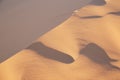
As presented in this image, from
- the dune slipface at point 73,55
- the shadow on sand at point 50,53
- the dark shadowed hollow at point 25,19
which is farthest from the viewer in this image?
the dark shadowed hollow at point 25,19

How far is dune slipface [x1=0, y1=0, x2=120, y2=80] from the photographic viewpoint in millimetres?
2555

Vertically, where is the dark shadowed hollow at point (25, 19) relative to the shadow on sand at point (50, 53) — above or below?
above

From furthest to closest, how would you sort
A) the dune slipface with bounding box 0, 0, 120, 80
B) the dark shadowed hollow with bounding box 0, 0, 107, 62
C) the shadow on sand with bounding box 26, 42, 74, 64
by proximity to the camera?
the dark shadowed hollow with bounding box 0, 0, 107, 62 → the shadow on sand with bounding box 26, 42, 74, 64 → the dune slipface with bounding box 0, 0, 120, 80

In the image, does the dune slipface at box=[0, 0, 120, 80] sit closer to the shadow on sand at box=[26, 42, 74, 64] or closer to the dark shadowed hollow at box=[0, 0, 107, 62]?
the shadow on sand at box=[26, 42, 74, 64]

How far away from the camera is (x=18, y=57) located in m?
2.82

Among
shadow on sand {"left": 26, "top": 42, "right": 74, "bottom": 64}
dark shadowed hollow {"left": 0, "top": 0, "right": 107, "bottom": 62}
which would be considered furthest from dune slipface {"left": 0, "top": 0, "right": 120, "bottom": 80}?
dark shadowed hollow {"left": 0, "top": 0, "right": 107, "bottom": 62}

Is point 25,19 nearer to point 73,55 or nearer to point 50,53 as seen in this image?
point 50,53

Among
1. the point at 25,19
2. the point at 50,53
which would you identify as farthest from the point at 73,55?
the point at 25,19

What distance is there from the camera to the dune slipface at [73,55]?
8.38 feet

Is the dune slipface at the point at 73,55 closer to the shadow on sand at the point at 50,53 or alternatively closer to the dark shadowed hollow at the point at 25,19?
the shadow on sand at the point at 50,53

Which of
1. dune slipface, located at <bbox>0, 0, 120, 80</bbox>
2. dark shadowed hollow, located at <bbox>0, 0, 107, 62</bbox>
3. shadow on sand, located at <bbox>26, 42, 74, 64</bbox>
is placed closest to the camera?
dune slipface, located at <bbox>0, 0, 120, 80</bbox>

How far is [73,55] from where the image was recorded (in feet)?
8.98

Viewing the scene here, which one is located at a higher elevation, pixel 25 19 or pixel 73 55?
pixel 25 19

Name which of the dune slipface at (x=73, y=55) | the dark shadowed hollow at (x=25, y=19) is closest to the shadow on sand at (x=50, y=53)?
the dune slipface at (x=73, y=55)
